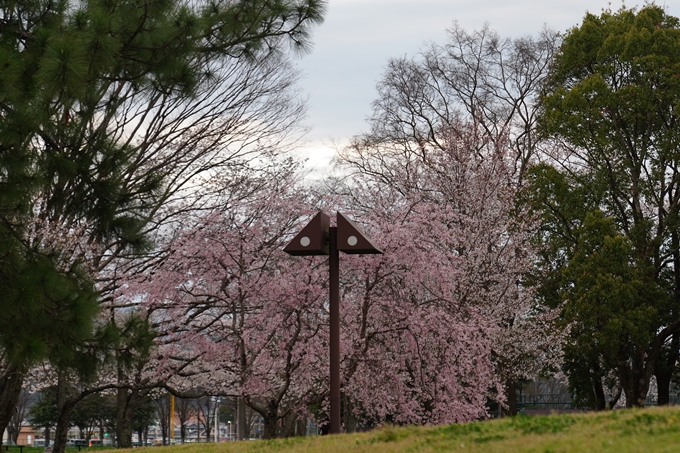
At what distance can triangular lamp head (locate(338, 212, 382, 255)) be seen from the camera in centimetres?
770

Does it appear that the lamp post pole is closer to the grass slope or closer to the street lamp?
the street lamp

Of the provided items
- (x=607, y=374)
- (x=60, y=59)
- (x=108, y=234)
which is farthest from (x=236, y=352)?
(x=607, y=374)

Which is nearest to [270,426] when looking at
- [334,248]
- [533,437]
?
[334,248]

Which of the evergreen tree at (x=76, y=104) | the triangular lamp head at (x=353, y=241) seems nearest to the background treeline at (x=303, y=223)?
the evergreen tree at (x=76, y=104)

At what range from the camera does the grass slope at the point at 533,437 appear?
4797 millimetres

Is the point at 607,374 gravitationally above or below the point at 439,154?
below

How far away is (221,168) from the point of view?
16.9 m

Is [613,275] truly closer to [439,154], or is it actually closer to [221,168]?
[439,154]

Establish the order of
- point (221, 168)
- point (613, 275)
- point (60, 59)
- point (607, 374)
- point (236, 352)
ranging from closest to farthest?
point (60, 59) < point (236, 352) < point (221, 168) < point (613, 275) < point (607, 374)

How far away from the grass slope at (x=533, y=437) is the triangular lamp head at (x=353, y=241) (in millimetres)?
1831

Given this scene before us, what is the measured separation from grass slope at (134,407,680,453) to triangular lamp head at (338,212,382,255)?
6.01ft

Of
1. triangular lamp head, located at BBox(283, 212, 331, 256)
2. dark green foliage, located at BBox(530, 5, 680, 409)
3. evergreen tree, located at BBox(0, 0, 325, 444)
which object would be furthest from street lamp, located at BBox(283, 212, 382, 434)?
dark green foliage, located at BBox(530, 5, 680, 409)

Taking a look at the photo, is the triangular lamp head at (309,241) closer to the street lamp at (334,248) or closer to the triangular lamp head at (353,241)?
the street lamp at (334,248)

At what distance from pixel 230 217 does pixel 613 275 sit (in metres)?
10.3
